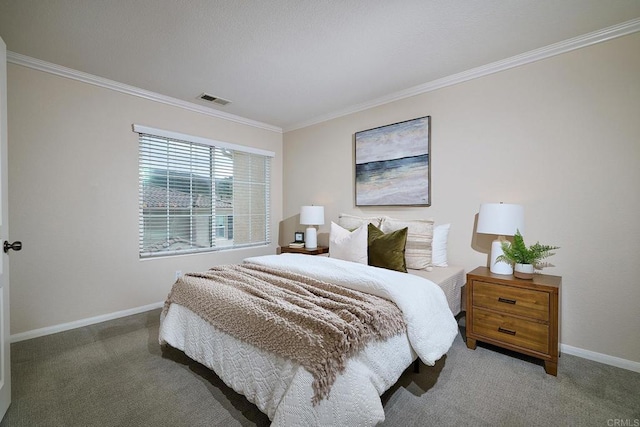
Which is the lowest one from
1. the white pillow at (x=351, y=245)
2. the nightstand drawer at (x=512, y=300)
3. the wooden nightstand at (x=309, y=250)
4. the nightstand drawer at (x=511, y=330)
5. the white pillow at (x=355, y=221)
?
the nightstand drawer at (x=511, y=330)

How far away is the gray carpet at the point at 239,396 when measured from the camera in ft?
5.25

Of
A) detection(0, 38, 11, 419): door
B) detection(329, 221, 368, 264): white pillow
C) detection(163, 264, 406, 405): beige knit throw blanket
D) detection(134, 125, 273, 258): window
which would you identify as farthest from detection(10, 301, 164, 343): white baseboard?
detection(329, 221, 368, 264): white pillow

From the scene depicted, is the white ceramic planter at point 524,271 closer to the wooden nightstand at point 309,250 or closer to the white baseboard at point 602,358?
the white baseboard at point 602,358

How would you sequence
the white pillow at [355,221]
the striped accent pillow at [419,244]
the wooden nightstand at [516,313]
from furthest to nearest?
Answer: the white pillow at [355,221] < the striped accent pillow at [419,244] < the wooden nightstand at [516,313]

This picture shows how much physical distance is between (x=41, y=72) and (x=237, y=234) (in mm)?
2579

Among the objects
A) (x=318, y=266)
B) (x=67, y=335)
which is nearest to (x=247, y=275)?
(x=318, y=266)

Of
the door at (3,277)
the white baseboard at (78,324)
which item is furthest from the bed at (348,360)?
the white baseboard at (78,324)

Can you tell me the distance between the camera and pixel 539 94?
2.44 meters

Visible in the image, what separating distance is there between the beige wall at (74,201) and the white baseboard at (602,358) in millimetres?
4005

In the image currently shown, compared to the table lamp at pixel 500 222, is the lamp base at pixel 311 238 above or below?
below

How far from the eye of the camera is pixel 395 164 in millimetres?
3297

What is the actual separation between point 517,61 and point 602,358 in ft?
8.18

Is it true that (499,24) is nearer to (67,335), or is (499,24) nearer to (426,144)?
(426,144)

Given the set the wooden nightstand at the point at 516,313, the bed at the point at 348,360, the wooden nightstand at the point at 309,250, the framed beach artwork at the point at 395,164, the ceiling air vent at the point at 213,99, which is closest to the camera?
the bed at the point at 348,360
